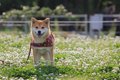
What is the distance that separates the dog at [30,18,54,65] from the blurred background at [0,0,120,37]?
10.3 metres

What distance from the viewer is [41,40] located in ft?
31.7

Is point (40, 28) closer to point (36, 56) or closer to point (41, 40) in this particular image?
point (41, 40)

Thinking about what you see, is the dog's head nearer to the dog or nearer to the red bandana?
the dog

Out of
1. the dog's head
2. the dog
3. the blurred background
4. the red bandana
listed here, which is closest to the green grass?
the dog

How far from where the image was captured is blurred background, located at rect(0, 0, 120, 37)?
22.7 m

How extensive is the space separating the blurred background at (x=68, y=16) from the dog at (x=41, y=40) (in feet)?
33.9

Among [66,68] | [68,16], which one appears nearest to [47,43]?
[66,68]

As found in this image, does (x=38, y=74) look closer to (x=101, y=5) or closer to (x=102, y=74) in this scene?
(x=102, y=74)

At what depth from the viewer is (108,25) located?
82.2 ft

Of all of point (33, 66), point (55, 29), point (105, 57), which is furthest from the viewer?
point (55, 29)

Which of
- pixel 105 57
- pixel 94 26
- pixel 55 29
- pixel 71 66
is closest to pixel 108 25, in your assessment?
pixel 94 26

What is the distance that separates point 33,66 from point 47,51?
0.50 m

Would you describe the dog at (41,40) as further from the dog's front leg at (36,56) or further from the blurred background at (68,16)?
the blurred background at (68,16)

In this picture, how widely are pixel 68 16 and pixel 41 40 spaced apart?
49.9 feet
